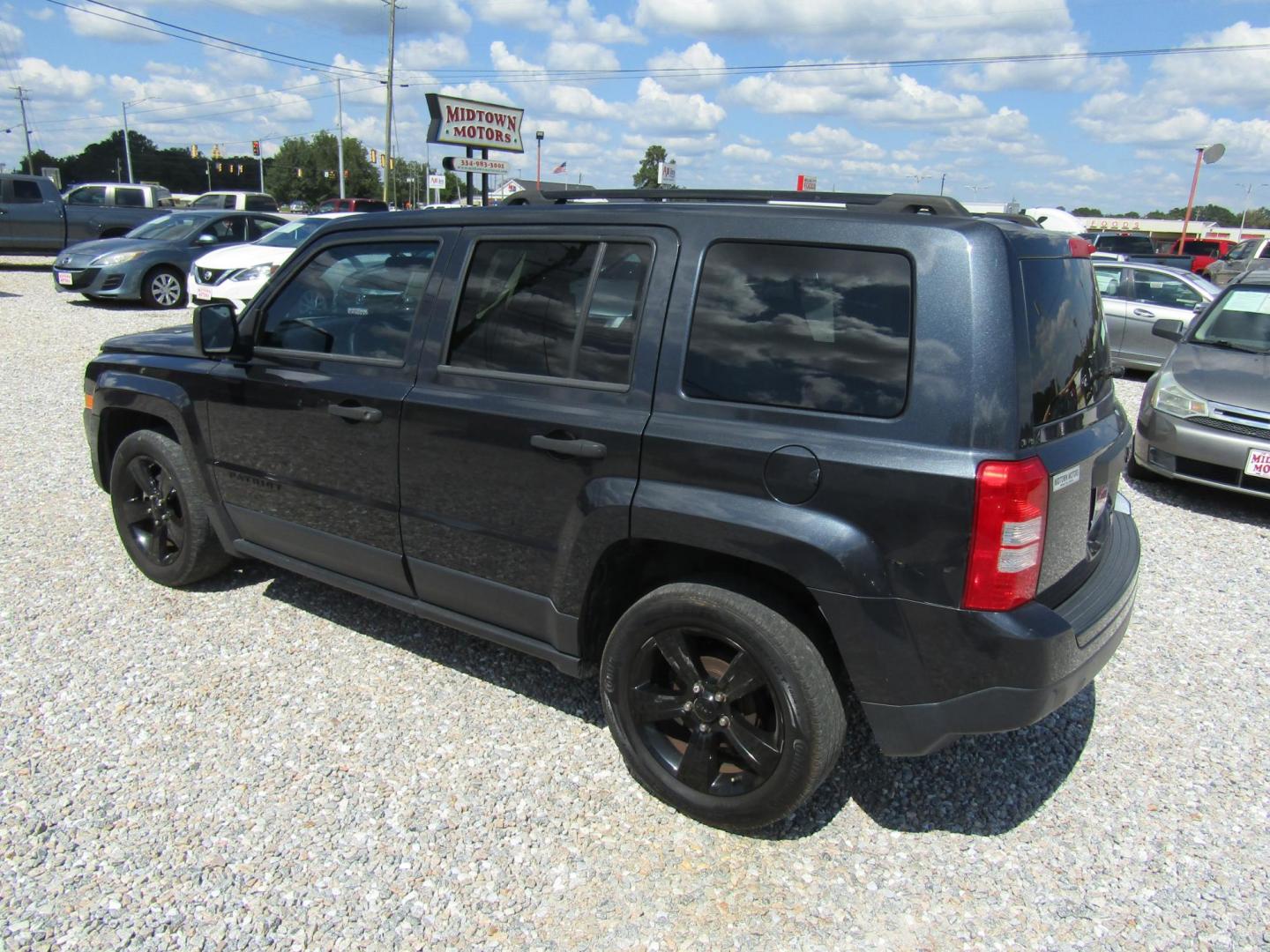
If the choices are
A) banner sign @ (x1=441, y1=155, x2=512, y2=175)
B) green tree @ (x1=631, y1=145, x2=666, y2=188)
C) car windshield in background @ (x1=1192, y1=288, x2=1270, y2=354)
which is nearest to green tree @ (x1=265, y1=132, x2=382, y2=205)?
green tree @ (x1=631, y1=145, x2=666, y2=188)

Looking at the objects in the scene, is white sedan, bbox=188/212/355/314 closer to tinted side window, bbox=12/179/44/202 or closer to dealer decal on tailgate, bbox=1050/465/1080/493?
tinted side window, bbox=12/179/44/202

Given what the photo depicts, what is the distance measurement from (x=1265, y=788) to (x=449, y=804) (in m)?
2.76

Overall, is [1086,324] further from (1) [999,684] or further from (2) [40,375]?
(2) [40,375]

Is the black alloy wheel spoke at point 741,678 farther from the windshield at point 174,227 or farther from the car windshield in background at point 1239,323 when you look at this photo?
the windshield at point 174,227

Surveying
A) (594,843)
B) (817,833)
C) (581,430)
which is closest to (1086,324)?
(581,430)

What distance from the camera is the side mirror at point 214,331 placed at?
3.56 metres

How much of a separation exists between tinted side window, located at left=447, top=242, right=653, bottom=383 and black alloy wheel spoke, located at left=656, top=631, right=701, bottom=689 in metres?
0.80

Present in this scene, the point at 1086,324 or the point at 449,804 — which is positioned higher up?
the point at 1086,324

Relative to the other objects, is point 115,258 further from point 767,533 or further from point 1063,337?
point 1063,337

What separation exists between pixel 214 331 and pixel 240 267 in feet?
34.2

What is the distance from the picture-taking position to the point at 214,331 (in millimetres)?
3557

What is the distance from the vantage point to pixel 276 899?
2.37 metres

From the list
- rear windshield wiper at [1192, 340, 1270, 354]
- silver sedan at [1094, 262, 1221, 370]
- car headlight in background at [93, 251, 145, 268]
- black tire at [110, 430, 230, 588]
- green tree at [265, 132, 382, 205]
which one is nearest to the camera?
Answer: black tire at [110, 430, 230, 588]

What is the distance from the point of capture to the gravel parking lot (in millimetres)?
2338
